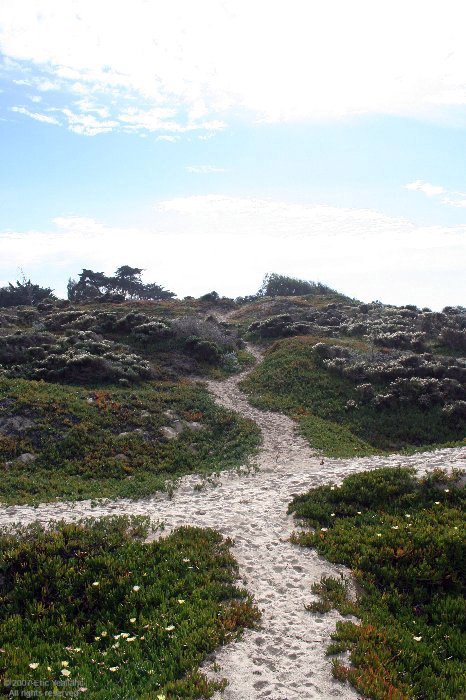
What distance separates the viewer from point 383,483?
50.1 ft

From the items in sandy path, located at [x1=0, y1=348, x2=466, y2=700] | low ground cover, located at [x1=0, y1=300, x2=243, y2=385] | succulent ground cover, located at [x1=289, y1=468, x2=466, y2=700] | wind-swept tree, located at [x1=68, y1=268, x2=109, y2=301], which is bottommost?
sandy path, located at [x1=0, y1=348, x2=466, y2=700]

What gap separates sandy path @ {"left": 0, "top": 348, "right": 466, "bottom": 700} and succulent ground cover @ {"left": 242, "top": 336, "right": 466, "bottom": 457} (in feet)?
11.2

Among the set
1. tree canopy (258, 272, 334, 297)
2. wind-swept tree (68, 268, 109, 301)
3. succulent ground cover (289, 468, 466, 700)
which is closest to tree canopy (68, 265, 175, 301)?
wind-swept tree (68, 268, 109, 301)

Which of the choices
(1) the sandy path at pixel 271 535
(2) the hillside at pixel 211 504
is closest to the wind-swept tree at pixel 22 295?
(2) the hillside at pixel 211 504

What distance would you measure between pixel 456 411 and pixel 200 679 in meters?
26.1

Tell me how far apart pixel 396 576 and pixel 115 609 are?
20.2 ft

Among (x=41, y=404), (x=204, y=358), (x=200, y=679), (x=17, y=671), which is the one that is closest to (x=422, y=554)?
(x=200, y=679)

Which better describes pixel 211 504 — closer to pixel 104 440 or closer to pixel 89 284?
pixel 104 440

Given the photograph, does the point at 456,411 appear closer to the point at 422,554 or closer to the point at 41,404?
the point at 422,554

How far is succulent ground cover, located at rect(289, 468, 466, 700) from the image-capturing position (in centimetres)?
747

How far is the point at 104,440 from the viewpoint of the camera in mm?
22891

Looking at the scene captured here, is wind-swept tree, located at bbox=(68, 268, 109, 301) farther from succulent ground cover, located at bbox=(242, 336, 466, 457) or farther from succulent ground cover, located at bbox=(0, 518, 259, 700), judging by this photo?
succulent ground cover, located at bbox=(0, 518, 259, 700)

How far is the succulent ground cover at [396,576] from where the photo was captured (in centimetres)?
747

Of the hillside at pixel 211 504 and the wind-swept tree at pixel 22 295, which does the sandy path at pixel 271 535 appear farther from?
the wind-swept tree at pixel 22 295
